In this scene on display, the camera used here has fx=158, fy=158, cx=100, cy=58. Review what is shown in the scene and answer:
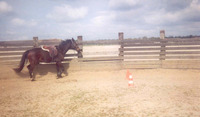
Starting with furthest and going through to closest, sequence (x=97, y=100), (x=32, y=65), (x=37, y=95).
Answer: (x=32, y=65) < (x=37, y=95) < (x=97, y=100)

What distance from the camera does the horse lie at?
9148 millimetres

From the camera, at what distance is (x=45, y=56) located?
30.8ft

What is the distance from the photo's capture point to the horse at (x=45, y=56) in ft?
30.0

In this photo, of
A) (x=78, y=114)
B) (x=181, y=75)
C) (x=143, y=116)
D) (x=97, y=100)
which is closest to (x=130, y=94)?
(x=97, y=100)

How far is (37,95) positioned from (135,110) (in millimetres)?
4046

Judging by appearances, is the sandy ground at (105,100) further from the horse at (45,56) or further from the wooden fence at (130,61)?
the wooden fence at (130,61)

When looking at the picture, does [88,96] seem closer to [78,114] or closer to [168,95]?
[78,114]

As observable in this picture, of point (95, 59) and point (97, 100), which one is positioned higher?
point (95, 59)

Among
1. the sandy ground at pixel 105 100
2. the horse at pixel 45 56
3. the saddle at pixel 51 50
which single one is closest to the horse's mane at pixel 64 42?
the horse at pixel 45 56

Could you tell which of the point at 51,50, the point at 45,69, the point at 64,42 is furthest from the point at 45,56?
the point at 64,42

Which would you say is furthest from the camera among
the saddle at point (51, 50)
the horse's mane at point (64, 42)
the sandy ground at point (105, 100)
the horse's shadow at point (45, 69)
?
the horse's shadow at point (45, 69)

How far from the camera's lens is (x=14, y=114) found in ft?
15.7

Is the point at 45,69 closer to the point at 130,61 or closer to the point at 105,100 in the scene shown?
the point at 130,61

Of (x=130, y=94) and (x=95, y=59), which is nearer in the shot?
(x=130, y=94)
